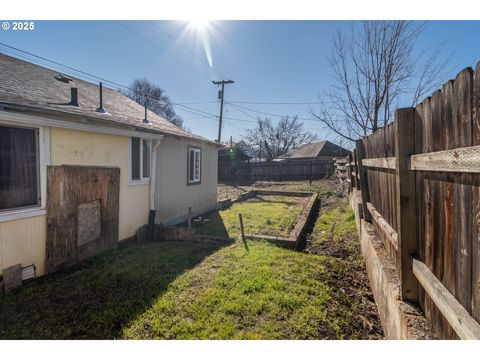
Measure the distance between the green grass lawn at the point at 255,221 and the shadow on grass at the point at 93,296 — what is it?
71.5 inches

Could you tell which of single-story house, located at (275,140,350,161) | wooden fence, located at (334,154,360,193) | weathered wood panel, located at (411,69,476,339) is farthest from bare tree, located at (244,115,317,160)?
weathered wood panel, located at (411,69,476,339)

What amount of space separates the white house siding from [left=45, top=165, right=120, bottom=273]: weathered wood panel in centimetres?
171

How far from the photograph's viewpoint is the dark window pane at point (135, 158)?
20.4 feet

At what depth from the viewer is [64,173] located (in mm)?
4426

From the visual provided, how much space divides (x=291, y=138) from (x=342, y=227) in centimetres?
4094

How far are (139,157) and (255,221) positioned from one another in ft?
12.6

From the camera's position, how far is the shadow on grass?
280cm

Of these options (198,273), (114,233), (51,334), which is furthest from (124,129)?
(51,334)

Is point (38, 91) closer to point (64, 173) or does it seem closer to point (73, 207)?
point (64, 173)

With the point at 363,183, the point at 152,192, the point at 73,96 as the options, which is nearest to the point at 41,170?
the point at 73,96

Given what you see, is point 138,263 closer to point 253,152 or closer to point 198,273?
point 198,273

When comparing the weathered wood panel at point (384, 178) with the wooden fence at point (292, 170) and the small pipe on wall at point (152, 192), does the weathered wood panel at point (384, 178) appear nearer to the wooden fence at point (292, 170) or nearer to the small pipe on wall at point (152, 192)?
the small pipe on wall at point (152, 192)

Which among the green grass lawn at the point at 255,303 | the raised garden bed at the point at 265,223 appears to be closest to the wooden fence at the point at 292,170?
the raised garden bed at the point at 265,223

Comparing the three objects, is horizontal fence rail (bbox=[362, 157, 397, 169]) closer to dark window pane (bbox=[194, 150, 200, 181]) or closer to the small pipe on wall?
the small pipe on wall
